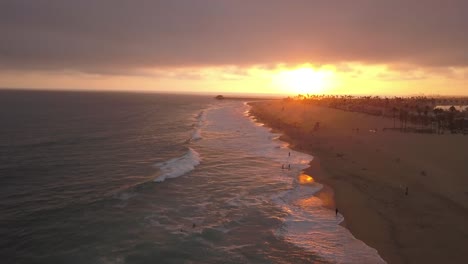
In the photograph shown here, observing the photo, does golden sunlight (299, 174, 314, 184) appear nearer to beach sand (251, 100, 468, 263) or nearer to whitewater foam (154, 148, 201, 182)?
beach sand (251, 100, 468, 263)

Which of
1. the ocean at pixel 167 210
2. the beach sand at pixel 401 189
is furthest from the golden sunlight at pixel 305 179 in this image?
the beach sand at pixel 401 189

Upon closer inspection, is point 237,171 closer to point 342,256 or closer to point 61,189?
point 61,189

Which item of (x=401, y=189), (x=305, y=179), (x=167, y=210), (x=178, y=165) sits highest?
(x=401, y=189)

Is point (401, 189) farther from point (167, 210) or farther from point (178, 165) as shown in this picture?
point (178, 165)

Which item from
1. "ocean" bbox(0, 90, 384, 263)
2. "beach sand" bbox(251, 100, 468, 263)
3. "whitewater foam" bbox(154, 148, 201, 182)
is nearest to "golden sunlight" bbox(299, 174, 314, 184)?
"ocean" bbox(0, 90, 384, 263)

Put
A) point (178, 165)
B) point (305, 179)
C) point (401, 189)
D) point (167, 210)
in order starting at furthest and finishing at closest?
1. point (178, 165)
2. point (305, 179)
3. point (401, 189)
4. point (167, 210)

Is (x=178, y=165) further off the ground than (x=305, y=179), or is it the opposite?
(x=305, y=179)

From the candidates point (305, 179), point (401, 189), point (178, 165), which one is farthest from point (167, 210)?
point (401, 189)
